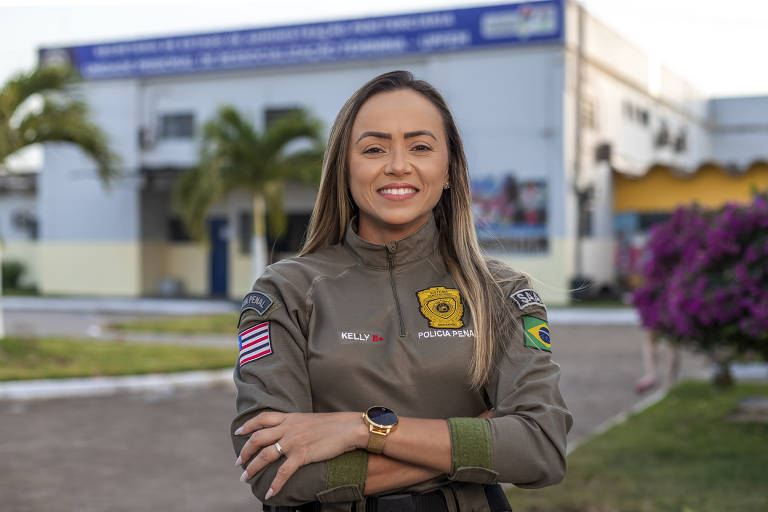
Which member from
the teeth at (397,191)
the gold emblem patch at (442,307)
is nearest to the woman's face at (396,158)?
the teeth at (397,191)

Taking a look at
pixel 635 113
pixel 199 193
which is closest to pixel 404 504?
pixel 199 193

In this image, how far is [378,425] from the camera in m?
2.04

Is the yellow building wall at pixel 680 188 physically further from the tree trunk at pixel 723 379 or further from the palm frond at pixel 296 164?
the tree trunk at pixel 723 379

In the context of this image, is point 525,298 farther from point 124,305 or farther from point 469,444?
point 124,305

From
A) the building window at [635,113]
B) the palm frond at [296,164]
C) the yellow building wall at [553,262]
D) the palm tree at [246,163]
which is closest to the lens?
the palm tree at [246,163]

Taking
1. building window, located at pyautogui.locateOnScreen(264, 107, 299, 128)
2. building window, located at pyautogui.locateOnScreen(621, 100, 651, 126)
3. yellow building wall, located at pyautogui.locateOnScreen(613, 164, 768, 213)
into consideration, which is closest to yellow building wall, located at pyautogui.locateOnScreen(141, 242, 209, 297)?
building window, located at pyautogui.locateOnScreen(264, 107, 299, 128)

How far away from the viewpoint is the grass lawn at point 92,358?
10.6 meters

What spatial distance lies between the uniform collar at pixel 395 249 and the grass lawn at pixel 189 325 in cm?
1381

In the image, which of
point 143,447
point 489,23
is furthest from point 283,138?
point 143,447

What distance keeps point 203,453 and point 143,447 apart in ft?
1.77

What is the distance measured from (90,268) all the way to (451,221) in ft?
89.2

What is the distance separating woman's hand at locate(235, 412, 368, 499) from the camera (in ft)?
6.78

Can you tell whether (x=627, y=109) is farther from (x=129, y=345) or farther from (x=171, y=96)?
(x=129, y=345)

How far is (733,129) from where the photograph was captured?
131 feet
